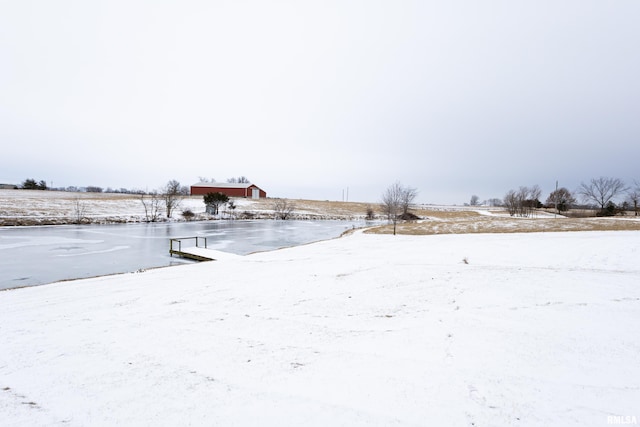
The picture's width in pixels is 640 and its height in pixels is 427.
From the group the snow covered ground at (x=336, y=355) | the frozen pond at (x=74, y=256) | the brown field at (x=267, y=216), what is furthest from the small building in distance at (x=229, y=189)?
the snow covered ground at (x=336, y=355)

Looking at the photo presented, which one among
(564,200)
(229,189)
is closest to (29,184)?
(229,189)

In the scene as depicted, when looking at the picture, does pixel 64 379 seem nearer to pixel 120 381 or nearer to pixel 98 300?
pixel 120 381

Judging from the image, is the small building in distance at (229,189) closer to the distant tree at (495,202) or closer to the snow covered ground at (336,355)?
the snow covered ground at (336,355)

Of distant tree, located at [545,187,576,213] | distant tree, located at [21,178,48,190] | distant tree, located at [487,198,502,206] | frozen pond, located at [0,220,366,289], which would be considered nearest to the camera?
frozen pond, located at [0,220,366,289]

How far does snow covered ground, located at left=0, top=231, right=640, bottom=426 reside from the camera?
2820mm

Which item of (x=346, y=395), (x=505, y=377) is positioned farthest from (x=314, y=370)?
→ (x=505, y=377)

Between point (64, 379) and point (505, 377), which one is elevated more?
point (505, 377)

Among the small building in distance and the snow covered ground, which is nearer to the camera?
the snow covered ground

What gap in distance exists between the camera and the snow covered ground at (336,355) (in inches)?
111

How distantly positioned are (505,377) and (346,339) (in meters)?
1.95

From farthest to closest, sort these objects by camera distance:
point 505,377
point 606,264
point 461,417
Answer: point 606,264 → point 505,377 → point 461,417

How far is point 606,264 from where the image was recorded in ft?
34.1

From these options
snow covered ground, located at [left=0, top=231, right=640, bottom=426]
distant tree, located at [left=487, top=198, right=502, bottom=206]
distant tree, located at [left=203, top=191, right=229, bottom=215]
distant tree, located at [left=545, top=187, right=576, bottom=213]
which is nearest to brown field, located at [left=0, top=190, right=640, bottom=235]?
distant tree, located at [left=203, top=191, right=229, bottom=215]

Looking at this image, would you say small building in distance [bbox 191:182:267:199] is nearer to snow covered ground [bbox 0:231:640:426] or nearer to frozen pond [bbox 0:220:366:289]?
frozen pond [bbox 0:220:366:289]
